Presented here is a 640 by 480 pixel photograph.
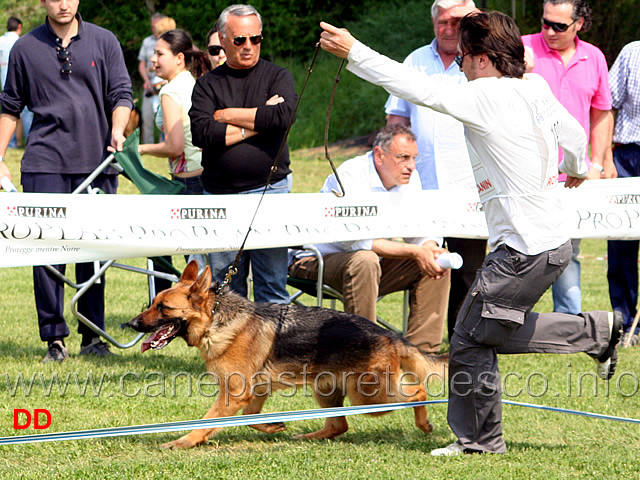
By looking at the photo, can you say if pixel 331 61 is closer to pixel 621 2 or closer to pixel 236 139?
pixel 621 2

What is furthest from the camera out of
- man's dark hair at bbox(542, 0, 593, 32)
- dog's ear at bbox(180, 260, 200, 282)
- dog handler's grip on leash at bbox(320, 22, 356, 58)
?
man's dark hair at bbox(542, 0, 593, 32)

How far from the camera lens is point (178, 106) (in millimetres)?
7035

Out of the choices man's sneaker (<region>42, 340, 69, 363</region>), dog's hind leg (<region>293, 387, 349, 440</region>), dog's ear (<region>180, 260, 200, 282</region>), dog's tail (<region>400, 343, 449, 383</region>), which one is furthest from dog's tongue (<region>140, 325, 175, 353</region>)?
man's sneaker (<region>42, 340, 69, 363</region>)

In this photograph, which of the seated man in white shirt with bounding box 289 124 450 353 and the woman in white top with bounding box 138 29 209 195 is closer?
the seated man in white shirt with bounding box 289 124 450 353

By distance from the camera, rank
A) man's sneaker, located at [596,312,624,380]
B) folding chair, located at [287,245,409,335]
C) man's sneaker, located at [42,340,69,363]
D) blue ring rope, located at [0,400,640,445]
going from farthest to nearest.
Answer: man's sneaker, located at [42,340,69,363]
folding chair, located at [287,245,409,335]
man's sneaker, located at [596,312,624,380]
blue ring rope, located at [0,400,640,445]

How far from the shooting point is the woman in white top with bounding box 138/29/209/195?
6883 millimetres

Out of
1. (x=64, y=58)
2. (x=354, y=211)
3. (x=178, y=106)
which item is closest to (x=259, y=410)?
(x=354, y=211)

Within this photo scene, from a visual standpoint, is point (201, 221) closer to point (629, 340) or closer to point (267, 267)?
point (267, 267)

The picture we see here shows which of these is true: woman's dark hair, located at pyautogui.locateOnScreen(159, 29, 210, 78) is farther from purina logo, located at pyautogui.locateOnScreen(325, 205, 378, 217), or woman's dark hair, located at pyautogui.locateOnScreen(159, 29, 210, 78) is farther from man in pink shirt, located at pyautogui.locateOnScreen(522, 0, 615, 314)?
man in pink shirt, located at pyautogui.locateOnScreen(522, 0, 615, 314)

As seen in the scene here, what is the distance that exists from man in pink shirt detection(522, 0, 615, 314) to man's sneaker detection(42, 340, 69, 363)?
3616 millimetres

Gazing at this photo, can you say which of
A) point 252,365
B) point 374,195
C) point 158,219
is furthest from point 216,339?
point 374,195

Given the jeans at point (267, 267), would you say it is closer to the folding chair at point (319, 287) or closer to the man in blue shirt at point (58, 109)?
the folding chair at point (319, 287)

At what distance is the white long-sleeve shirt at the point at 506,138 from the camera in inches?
151

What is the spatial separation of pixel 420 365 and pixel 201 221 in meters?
1.80
